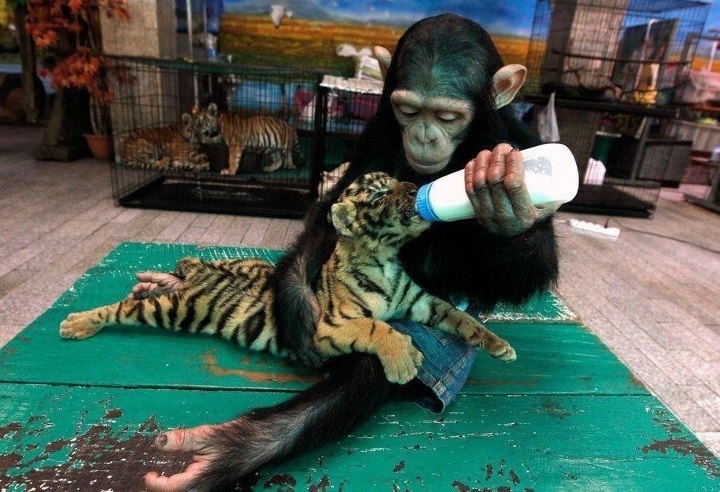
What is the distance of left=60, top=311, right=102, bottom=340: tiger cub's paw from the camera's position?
1.44 meters

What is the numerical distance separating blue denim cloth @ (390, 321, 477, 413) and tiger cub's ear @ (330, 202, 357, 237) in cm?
36

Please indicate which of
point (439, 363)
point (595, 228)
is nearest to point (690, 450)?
point (439, 363)

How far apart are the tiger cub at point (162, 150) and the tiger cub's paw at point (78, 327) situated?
357 centimetres

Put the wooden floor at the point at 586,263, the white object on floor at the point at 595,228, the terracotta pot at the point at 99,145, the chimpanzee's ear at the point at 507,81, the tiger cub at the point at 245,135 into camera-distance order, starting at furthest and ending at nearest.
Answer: the terracotta pot at the point at 99,145 → the tiger cub at the point at 245,135 → the white object on floor at the point at 595,228 → the wooden floor at the point at 586,263 → the chimpanzee's ear at the point at 507,81

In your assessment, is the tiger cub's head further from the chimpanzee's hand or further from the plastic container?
the chimpanzee's hand

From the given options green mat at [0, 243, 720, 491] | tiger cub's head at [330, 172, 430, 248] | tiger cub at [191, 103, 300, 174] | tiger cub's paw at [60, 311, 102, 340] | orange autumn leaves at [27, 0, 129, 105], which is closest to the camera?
green mat at [0, 243, 720, 491]

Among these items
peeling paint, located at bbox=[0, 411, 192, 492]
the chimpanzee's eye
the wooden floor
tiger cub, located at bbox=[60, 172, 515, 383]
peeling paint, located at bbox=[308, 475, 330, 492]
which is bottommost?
the wooden floor

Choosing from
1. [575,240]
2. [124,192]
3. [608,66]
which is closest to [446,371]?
[575,240]

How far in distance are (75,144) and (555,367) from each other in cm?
601

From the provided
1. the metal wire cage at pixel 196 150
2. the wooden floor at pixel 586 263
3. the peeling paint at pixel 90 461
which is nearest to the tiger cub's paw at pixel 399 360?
the peeling paint at pixel 90 461

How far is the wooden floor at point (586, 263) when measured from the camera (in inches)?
91.6

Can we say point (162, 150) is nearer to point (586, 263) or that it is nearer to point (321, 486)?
point (586, 263)

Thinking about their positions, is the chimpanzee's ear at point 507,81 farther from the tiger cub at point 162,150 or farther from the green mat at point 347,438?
the tiger cub at point 162,150

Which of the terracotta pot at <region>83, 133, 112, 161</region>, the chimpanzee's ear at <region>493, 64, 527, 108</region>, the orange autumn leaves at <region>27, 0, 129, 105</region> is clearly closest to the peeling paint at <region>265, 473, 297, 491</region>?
the chimpanzee's ear at <region>493, 64, 527, 108</region>
